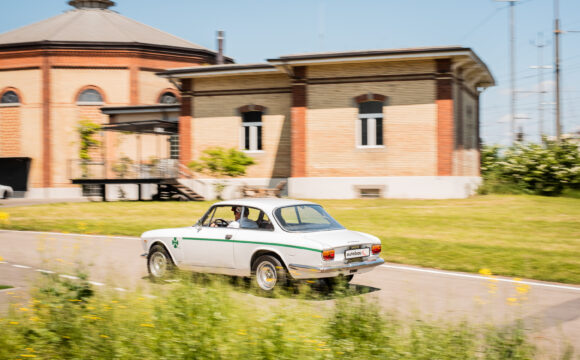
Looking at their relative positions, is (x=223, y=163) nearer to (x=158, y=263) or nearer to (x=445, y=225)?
(x=445, y=225)

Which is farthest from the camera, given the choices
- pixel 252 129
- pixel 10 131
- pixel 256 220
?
pixel 10 131

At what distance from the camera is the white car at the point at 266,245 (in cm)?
870

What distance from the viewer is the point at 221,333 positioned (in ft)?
18.6

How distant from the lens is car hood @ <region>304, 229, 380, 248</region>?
345 inches

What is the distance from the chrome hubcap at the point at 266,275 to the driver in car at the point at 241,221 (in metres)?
0.71

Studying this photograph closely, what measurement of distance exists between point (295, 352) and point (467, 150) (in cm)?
2612

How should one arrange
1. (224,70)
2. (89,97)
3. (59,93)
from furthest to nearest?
(89,97) → (59,93) → (224,70)

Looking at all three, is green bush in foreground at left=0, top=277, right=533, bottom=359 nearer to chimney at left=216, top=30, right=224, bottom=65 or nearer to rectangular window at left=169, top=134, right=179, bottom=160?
rectangular window at left=169, top=134, right=179, bottom=160

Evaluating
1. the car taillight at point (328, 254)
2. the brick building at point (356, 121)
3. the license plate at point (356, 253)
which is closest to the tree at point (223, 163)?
the brick building at point (356, 121)

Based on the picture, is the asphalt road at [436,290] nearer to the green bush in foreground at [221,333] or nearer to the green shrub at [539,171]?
the green bush in foreground at [221,333]

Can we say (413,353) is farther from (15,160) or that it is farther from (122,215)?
(15,160)

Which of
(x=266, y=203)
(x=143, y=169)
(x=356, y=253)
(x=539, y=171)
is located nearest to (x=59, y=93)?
(x=143, y=169)

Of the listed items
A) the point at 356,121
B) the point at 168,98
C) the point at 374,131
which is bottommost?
the point at 374,131

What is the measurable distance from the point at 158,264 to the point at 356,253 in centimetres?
364
